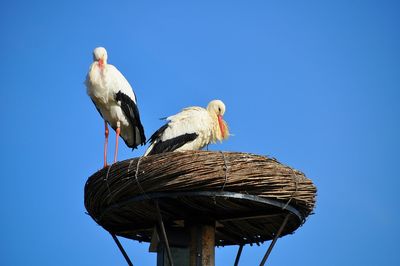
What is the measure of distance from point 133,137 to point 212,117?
1.14 m

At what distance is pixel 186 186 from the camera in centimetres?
667

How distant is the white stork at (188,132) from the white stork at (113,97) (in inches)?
20.1

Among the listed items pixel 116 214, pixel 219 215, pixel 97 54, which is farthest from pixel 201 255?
pixel 97 54

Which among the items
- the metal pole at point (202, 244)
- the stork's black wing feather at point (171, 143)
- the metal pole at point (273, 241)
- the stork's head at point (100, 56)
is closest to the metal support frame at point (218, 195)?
the metal pole at point (273, 241)

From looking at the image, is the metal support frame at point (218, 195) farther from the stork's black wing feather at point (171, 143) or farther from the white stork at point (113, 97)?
the white stork at point (113, 97)

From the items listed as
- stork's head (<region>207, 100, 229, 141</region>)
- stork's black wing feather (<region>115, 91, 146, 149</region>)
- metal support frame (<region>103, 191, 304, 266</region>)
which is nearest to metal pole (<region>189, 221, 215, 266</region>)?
metal support frame (<region>103, 191, 304, 266</region>)

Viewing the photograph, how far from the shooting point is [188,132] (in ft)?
30.3

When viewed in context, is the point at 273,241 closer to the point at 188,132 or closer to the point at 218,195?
the point at 218,195

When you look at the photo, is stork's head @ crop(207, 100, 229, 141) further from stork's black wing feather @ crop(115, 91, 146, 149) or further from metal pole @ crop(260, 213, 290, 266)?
metal pole @ crop(260, 213, 290, 266)

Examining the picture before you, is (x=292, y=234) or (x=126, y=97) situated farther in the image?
(x=126, y=97)

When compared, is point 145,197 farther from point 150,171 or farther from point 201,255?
point 201,255

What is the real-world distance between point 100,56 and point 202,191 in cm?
367

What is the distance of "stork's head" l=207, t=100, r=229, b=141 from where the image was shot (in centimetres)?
959

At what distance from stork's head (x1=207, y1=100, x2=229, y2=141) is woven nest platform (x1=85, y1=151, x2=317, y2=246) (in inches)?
81.8
